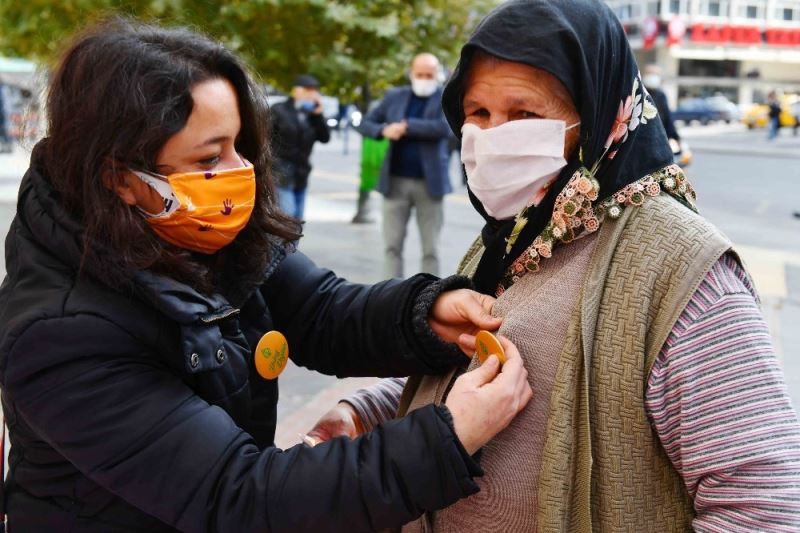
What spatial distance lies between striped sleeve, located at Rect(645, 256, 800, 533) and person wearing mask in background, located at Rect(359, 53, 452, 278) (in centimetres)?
502

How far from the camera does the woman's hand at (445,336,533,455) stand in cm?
142

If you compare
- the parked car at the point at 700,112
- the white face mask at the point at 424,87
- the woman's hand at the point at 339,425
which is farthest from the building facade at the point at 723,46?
the woman's hand at the point at 339,425

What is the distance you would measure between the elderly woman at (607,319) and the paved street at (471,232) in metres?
1.23

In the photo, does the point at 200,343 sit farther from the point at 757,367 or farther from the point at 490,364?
the point at 757,367

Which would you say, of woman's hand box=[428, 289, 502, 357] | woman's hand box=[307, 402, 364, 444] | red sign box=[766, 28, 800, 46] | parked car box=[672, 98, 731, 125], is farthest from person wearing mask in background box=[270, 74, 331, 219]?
red sign box=[766, 28, 800, 46]

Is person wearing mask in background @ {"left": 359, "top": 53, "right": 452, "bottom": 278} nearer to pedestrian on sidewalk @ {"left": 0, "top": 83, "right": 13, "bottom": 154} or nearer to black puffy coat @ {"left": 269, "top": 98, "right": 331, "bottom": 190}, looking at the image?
black puffy coat @ {"left": 269, "top": 98, "right": 331, "bottom": 190}

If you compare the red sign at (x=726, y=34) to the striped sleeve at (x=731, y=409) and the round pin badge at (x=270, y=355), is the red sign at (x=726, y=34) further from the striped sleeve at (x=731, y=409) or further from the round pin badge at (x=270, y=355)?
the striped sleeve at (x=731, y=409)

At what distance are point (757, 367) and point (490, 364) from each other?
1.45ft

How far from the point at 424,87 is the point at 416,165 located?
63cm

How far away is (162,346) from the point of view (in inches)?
57.6

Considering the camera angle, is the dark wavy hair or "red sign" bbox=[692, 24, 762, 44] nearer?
the dark wavy hair

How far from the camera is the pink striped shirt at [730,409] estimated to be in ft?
4.28

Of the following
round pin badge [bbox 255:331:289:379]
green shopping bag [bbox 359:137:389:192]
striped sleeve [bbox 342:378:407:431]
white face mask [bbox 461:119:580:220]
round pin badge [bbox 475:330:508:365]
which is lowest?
green shopping bag [bbox 359:137:389:192]

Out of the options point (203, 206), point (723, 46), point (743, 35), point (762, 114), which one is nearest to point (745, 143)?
point (762, 114)
